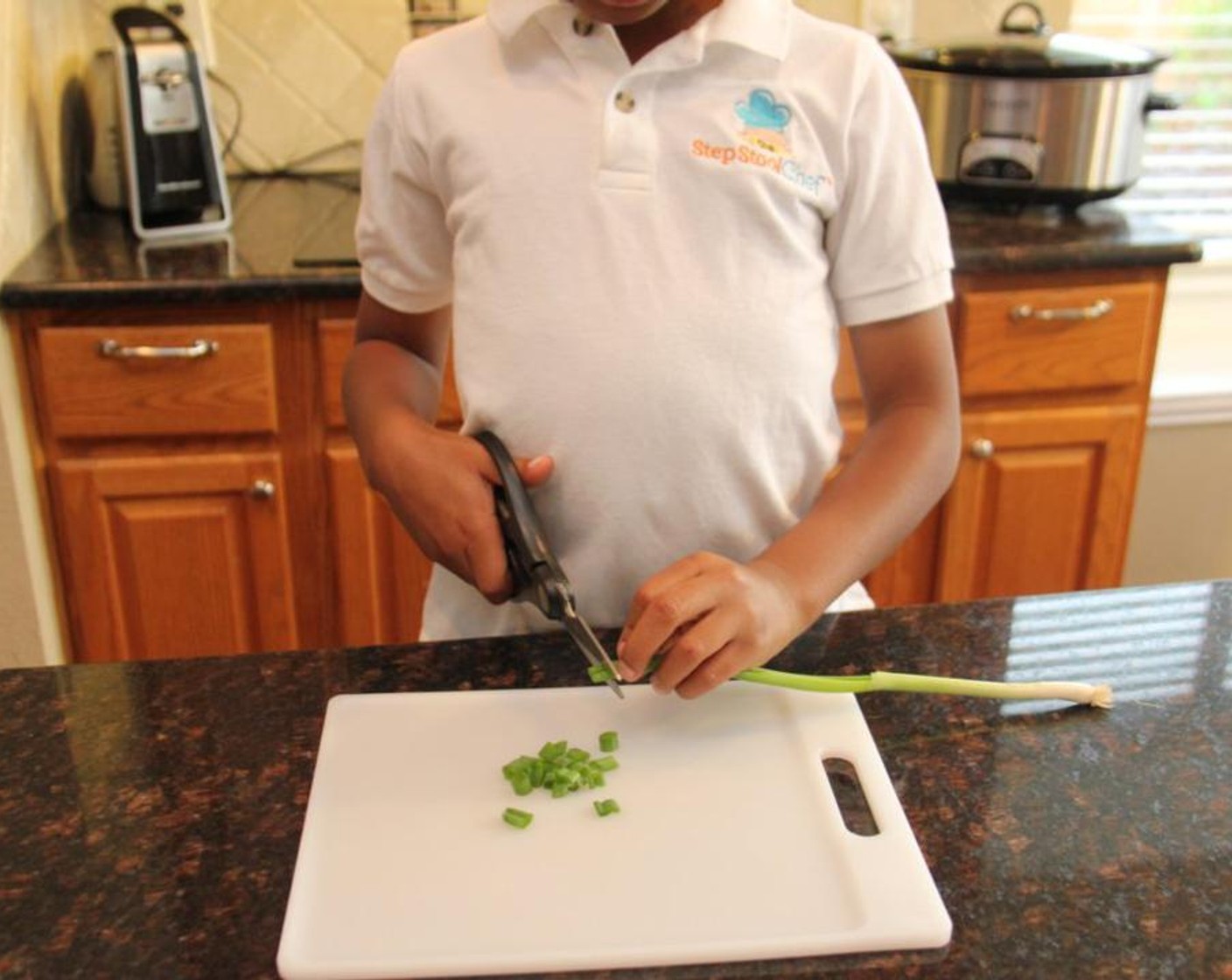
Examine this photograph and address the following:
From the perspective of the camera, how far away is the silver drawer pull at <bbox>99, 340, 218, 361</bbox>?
5.48 feet

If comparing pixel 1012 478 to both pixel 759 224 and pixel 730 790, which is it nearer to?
pixel 759 224

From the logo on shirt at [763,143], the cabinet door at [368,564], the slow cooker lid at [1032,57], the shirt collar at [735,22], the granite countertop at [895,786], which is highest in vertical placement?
the shirt collar at [735,22]

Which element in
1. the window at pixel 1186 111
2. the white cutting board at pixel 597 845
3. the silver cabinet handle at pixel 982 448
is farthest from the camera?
the window at pixel 1186 111

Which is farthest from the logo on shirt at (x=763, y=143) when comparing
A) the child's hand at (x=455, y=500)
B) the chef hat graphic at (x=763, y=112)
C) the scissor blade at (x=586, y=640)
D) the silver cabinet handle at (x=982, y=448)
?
the silver cabinet handle at (x=982, y=448)

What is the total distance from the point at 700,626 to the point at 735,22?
1.47ft

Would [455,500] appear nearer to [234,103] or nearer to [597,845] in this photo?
[597,845]

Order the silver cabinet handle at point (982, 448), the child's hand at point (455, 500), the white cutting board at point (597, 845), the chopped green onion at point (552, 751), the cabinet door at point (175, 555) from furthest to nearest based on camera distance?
the silver cabinet handle at point (982, 448), the cabinet door at point (175, 555), the child's hand at point (455, 500), the chopped green onion at point (552, 751), the white cutting board at point (597, 845)

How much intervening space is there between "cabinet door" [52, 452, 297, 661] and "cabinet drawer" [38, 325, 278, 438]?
0.06 meters

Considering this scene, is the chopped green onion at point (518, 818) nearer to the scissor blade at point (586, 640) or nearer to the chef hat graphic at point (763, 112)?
the scissor blade at point (586, 640)

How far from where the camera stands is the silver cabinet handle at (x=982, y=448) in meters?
1.89

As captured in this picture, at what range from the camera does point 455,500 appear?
911 millimetres

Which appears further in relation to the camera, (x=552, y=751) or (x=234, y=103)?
(x=234, y=103)

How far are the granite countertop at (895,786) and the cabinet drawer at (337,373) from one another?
87 cm

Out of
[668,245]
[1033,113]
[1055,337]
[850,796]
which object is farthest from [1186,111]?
[850,796]
